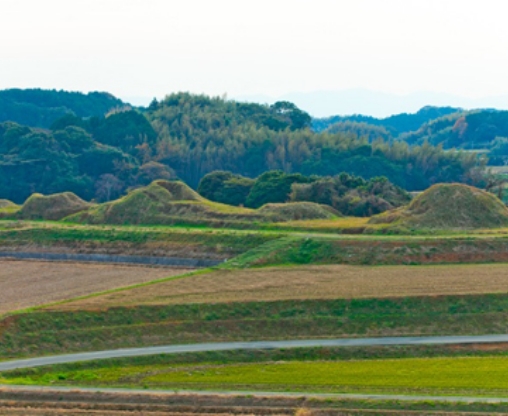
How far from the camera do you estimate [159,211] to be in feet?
225

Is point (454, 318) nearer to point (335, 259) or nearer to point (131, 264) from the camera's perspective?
point (335, 259)

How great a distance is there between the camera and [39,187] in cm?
10369

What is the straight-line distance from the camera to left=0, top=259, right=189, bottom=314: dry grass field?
146ft

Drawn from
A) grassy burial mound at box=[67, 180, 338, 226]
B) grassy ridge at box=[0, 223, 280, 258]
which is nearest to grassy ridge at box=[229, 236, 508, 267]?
grassy ridge at box=[0, 223, 280, 258]

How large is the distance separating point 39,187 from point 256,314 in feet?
224

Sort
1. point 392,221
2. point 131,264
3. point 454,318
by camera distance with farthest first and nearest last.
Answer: point 392,221, point 131,264, point 454,318

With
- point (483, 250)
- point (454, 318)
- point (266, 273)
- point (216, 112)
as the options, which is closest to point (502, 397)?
point (454, 318)

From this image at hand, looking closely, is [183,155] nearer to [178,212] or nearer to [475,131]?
[178,212]

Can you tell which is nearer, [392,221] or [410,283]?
[410,283]

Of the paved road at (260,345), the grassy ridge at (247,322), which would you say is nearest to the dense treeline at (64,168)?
the grassy ridge at (247,322)

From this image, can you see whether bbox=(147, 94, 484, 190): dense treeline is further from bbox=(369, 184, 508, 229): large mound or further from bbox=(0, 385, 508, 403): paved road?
bbox=(0, 385, 508, 403): paved road

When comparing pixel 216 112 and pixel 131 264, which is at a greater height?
pixel 216 112

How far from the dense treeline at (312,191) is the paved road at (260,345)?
35083mm

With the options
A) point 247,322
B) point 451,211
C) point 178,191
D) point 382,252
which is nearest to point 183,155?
point 178,191
